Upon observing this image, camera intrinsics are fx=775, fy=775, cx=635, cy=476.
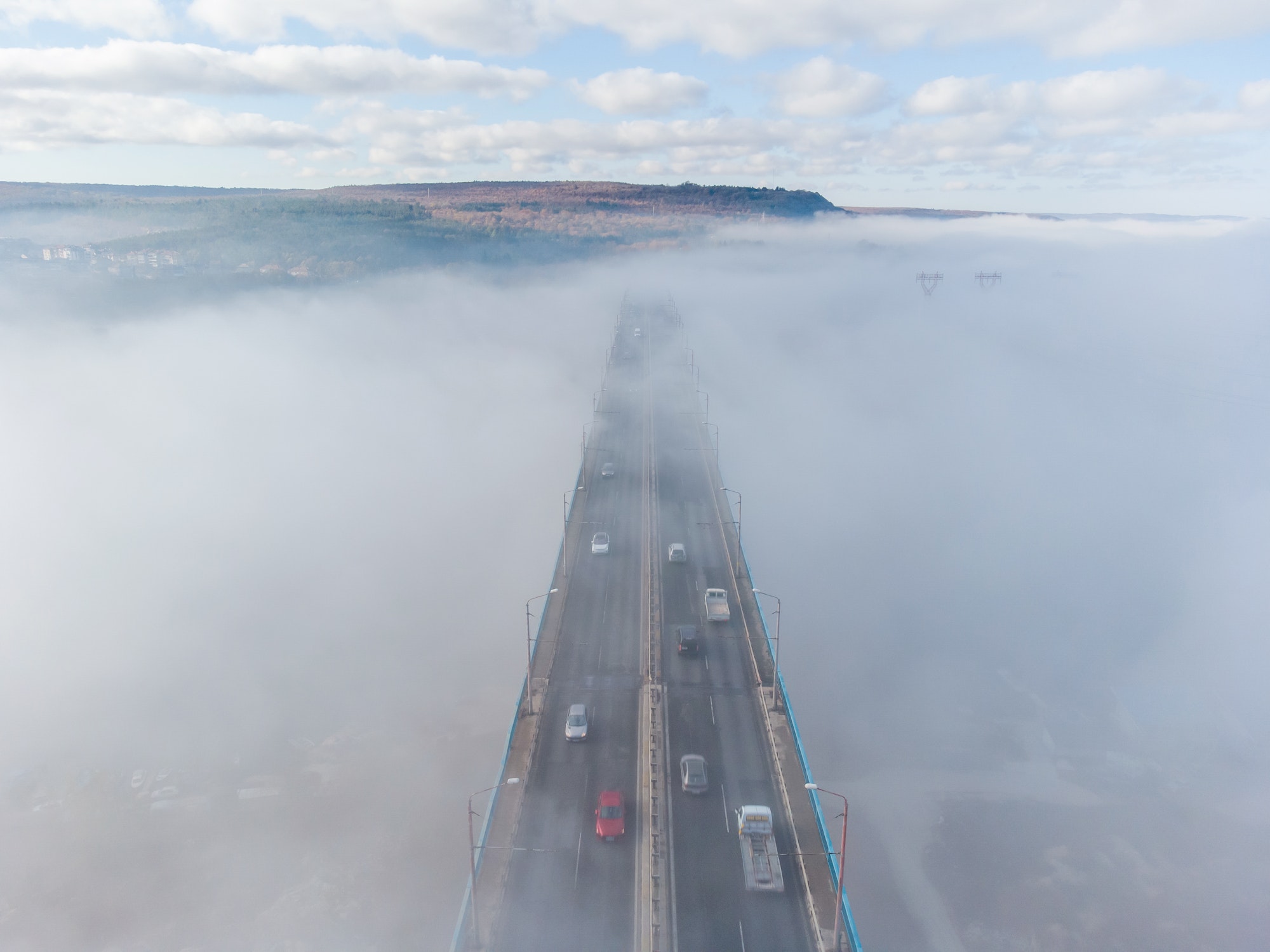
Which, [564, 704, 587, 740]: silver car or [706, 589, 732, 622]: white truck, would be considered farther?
[706, 589, 732, 622]: white truck

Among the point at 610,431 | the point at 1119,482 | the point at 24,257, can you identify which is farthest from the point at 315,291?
the point at 1119,482

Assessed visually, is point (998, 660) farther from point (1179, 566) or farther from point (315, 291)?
point (315, 291)

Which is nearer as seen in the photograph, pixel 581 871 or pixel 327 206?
pixel 581 871

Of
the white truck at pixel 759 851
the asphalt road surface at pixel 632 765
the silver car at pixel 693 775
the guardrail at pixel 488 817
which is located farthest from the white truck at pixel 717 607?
the white truck at pixel 759 851

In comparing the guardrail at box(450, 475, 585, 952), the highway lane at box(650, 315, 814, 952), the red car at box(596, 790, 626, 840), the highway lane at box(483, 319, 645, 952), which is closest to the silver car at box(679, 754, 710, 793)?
the highway lane at box(650, 315, 814, 952)

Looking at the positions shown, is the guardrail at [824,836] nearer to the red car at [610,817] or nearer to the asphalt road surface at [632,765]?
the asphalt road surface at [632,765]

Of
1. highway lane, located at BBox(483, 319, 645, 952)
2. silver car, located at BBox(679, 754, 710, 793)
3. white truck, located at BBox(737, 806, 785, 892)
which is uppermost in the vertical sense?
white truck, located at BBox(737, 806, 785, 892)

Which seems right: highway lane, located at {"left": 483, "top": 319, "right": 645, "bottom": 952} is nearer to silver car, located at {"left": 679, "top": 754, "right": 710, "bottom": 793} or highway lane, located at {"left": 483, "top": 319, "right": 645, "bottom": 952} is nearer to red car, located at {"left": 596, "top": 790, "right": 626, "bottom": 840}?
red car, located at {"left": 596, "top": 790, "right": 626, "bottom": 840}

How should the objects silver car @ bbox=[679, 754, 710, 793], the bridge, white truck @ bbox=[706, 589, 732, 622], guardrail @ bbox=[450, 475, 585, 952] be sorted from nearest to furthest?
guardrail @ bbox=[450, 475, 585, 952] → the bridge → silver car @ bbox=[679, 754, 710, 793] → white truck @ bbox=[706, 589, 732, 622]
